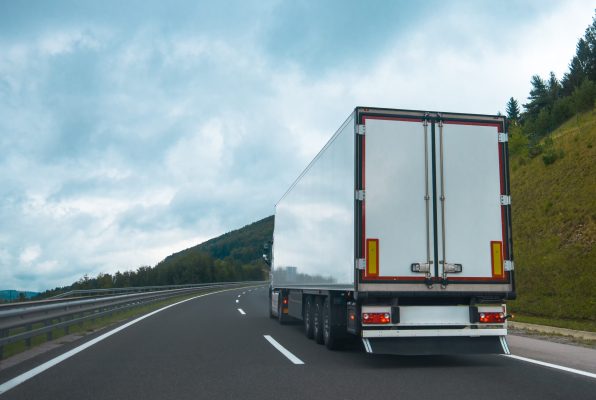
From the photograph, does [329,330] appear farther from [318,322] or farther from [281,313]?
[281,313]

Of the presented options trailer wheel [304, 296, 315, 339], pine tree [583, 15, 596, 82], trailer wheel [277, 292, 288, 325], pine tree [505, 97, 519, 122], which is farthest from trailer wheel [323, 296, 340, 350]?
pine tree [505, 97, 519, 122]

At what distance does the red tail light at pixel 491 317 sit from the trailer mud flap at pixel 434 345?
0.23 meters

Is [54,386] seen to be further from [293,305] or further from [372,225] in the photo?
[293,305]

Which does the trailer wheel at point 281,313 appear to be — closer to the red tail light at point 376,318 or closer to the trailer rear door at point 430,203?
the red tail light at point 376,318

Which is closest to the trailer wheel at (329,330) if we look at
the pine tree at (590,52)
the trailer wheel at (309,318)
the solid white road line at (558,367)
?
the trailer wheel at (309,318)

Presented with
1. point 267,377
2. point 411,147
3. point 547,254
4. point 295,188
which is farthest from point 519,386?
point 547,254

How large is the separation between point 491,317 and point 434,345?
1.01 metres

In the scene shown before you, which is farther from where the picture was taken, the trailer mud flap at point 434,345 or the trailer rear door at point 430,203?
the trailer rear door at point 430,203

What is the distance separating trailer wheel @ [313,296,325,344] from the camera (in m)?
10.4

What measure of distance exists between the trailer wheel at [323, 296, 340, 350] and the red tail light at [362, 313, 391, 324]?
1460 mm

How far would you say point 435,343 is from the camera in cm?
801

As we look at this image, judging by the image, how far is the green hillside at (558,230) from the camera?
18.5 metres

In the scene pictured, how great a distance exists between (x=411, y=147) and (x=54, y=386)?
566 cm

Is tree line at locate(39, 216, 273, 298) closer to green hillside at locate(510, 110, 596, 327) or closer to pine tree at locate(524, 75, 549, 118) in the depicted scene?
green hillside at locate(510, 110, 596, 327)
